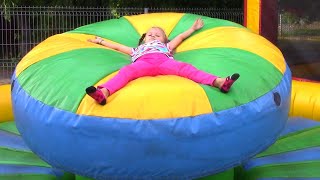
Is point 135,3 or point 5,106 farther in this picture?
point 135,3

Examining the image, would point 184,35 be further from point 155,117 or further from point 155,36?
point 155,117

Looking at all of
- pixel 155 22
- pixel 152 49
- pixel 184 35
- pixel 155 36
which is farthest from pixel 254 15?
pixel 152 49

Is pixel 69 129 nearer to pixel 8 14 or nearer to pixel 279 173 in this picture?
pixel 279 173

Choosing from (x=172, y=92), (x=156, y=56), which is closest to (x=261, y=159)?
(x=156, y=56)

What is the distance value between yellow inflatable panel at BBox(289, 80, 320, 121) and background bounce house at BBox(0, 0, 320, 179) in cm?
109

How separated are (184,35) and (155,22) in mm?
427

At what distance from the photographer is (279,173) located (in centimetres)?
Result: 301

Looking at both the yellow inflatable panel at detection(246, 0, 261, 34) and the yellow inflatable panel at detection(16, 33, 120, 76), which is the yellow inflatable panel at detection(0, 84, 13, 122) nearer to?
the yellow inflatable panel at detection(16, 33, 120, 76)

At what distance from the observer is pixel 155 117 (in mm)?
2094

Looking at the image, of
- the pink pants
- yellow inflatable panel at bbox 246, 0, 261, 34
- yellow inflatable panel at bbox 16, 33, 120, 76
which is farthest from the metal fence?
the pink pants

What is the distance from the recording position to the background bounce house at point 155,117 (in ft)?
6.85

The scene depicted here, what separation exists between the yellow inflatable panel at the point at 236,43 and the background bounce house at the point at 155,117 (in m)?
0.01

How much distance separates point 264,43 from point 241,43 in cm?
19

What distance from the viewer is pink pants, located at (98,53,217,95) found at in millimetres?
2350
